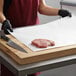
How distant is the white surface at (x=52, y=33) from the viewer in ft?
3.67

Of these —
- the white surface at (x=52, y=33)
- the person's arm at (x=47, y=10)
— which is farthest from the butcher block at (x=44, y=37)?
the person's arm at (x=47, y=10)

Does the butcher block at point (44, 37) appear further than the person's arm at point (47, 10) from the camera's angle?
No

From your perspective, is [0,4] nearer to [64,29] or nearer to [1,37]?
[1,37]

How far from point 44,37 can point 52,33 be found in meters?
0.07

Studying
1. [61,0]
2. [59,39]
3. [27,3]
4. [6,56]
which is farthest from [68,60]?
[61,0]

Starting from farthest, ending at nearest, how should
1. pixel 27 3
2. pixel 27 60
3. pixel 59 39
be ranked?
pixel 27 3 < pixel 59 39 < pixel 27 60

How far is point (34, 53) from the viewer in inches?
39.4

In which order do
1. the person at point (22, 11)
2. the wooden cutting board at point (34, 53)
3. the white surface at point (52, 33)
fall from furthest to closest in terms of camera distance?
the person at point (22, 11), the white surface at point (52, 33), the wooden cutting board at point (34, 53)

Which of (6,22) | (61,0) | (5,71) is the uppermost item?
(6,22)

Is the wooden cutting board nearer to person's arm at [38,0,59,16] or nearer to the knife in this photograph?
the knife

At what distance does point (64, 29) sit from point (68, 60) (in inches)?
10.5

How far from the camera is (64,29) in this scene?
1.26 m

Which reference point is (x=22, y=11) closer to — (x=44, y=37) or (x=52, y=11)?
(x=52, y=11)

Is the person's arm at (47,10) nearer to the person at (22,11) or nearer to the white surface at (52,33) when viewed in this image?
the person at (22,11)
